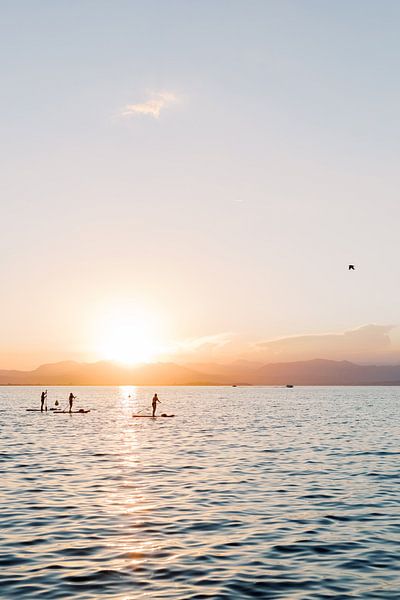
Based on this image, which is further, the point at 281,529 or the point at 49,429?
the point at 49,429

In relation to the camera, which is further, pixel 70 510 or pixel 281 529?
pixel 70 510

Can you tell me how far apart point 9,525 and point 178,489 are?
994cm

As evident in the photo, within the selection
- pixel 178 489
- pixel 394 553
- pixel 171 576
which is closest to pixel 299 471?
pixel 178 489

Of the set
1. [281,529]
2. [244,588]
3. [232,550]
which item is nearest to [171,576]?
[244,588]

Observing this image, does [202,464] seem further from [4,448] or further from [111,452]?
[4,448]

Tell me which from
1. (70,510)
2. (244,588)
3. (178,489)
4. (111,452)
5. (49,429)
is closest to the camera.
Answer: (244,588)

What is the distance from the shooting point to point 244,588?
17234 millimetres

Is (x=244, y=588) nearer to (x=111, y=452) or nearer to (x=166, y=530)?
(x=166, y=530)

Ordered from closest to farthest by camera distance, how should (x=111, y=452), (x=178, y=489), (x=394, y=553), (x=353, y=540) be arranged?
(x=394, y=553) → (x=353, y=540) → (x=178, y=489) → (x=111, y=452)

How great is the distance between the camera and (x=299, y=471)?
39688mm

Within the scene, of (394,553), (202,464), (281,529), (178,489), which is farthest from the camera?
(202,464)

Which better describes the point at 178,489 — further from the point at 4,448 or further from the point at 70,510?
the point at 4,448

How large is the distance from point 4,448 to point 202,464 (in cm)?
1868

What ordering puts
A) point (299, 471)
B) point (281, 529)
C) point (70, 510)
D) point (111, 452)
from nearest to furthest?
1. point (281, 529)
2. point (70, 510)
3. point (299, 471)
4. point (111, 452)
